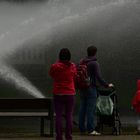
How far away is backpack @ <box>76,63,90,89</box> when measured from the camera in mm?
12250

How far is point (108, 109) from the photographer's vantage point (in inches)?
511

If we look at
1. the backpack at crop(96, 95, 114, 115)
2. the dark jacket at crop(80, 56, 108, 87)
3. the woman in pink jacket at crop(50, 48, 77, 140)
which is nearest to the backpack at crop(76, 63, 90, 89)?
the dark jacket at crop(80, 56, 108, 87)

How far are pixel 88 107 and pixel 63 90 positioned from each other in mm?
1777

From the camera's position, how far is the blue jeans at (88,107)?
41.3ft

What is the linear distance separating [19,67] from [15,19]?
7.64 feet

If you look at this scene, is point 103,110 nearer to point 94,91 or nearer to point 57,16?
point 94,91

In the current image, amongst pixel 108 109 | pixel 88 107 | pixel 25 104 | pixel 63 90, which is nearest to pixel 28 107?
pixel 25 104

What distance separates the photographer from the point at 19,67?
83.8ft

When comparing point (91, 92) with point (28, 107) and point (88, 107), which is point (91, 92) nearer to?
point (88, 107)

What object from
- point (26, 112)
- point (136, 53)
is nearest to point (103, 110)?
point (26, 112)

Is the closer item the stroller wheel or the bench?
the bench

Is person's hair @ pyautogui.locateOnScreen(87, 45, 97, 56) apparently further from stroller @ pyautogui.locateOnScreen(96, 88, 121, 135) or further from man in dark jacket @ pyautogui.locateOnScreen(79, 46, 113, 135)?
stroller @ pyautogui.locateOnScreen(96, 88, 121, 135)

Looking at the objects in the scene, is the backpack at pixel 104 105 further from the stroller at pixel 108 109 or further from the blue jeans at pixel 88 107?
the blue jeans at pixel 88 107

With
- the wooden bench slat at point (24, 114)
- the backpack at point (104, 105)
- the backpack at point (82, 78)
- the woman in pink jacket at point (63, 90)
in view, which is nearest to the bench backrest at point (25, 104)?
the wooden bench slat at point (24, 114)
